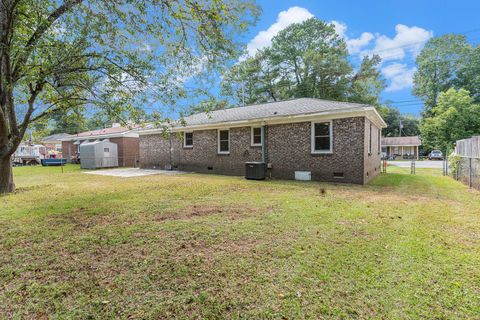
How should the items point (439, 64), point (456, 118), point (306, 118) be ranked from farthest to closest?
point (439, 64) < point (456, 118) < point (306, 118)

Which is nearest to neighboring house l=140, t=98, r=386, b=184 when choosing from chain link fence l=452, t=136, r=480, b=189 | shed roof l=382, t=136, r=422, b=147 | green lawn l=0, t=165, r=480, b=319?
chain link fence l=452, t=136, r=480, b=189

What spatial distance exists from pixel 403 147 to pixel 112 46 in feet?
164

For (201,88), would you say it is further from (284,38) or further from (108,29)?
(284,38)

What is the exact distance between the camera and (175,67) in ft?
22.3

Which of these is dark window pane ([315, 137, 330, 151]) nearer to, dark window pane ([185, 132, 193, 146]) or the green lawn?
the green lawn

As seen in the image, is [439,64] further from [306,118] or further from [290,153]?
[290,153]

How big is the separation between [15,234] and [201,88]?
5228mm

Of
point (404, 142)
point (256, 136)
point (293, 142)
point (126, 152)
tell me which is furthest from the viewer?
point (404, 142)

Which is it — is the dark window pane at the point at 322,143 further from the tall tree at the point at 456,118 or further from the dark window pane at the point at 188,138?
the tall tree at the point at 456,118

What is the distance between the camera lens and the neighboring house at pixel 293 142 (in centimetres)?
973

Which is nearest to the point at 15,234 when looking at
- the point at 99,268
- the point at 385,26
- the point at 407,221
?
the point at 99,268

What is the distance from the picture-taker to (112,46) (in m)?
6.53

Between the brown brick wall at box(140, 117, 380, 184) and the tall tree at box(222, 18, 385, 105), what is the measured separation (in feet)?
41.6

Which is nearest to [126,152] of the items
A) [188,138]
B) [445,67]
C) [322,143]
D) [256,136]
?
[188,138]
